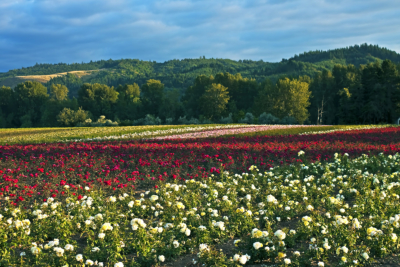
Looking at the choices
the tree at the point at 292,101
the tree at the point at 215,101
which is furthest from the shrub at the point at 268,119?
the tree at the point at 215,101

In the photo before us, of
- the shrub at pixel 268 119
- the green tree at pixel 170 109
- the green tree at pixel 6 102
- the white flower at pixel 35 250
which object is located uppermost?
the green tree at pixel 6 102

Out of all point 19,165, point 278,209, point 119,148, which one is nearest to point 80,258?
point 278,209

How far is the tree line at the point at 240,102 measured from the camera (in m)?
43.7

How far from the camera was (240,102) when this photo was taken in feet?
218

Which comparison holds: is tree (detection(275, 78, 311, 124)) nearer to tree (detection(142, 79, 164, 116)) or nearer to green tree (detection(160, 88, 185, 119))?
green tree (detection(160, 88, 185, 119))

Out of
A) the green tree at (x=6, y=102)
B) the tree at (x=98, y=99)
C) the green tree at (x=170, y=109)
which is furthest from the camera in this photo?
the green tree at (x=6, y=102)

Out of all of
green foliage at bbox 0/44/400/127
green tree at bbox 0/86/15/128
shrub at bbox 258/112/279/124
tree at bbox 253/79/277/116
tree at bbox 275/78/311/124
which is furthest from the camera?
green tree at bbox 0/86/15/128

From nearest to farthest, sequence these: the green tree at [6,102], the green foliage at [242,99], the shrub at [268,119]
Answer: the shrub at [268,119] → the green foliage at [242,99] → the green tree at [6,102]

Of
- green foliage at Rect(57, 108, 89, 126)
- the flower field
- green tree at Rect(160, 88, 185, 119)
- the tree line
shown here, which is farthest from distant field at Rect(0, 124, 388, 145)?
green tree at Rect(160, 88, 185, 119)

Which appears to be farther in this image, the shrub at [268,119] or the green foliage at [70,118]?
the green foliage at [70,118]

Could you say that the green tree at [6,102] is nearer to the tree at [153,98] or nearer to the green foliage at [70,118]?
the green foliage at [70,118]

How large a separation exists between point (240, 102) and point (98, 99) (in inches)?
1256

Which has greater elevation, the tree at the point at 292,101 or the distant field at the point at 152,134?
the tree at the point at 292,101

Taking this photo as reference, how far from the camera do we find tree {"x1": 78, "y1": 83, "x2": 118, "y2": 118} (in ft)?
223
